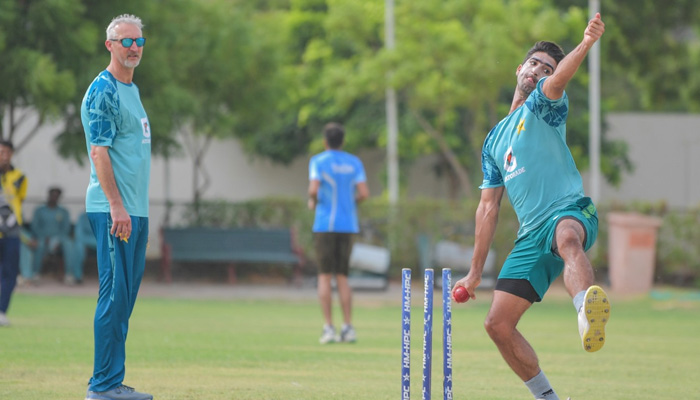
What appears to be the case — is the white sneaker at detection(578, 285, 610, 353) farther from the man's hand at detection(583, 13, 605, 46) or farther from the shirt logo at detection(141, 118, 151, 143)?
the shirt logo at detection(141, 118, 151, 143)

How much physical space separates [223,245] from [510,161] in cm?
1644

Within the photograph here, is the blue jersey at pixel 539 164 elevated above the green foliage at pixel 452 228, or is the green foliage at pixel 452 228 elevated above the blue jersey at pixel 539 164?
the blue jersey at pixel 539 164

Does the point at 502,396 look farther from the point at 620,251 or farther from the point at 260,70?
the point at 260,70

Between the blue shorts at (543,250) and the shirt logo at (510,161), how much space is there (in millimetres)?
406

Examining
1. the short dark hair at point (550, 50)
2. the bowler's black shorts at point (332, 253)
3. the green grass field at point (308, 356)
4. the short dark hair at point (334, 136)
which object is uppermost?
the short dark hair at point (550, 50)

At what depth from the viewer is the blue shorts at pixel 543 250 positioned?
632 centimetres

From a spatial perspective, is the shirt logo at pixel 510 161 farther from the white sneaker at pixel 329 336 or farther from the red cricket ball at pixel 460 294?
the white sneaker at pixel 329 336

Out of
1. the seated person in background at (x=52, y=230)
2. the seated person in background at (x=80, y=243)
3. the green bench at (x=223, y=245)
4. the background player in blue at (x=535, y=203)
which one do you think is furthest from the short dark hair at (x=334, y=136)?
the seated person in background at (x=52, y=230)

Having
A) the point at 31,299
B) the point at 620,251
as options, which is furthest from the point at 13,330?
the point at 620,251

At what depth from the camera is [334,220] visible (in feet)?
39.6

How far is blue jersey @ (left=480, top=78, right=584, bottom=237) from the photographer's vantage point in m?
6.43

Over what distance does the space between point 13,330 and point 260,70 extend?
1465 cm

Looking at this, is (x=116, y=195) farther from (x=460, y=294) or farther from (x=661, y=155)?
(x=661, y=155)

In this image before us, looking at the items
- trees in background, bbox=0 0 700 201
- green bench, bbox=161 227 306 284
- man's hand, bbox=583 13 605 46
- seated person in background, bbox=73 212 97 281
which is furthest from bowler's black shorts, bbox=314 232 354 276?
seated person in background, bbox=73 212 97 281
